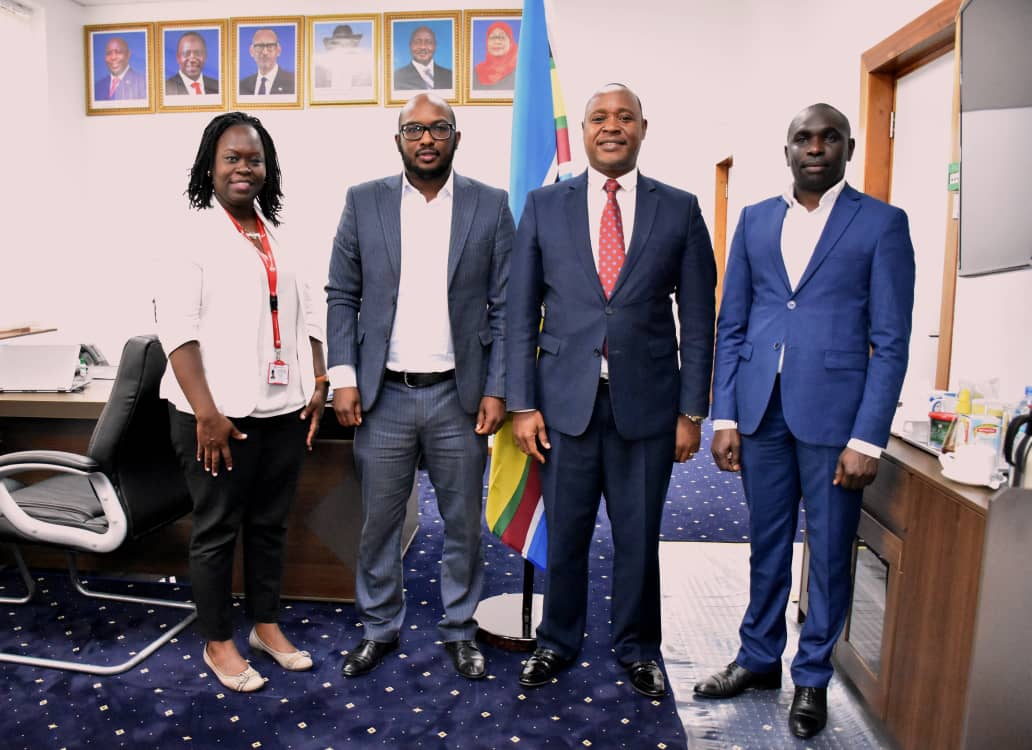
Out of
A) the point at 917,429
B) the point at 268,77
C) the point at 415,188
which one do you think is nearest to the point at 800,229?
the point at 917,429

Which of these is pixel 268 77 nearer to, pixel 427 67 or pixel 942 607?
pixel 427 67

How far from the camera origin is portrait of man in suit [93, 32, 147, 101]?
5.83 m

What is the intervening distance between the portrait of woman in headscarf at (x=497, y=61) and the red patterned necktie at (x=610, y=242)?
12.4 ft

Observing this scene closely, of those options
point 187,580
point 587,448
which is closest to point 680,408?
point 587,448

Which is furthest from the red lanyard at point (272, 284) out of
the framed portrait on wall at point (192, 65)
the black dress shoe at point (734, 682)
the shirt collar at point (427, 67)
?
the framed portrait on wall at point (192, 65)

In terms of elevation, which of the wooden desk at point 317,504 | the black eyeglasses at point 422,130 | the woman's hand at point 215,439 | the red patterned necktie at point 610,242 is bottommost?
the wooden desk at point 317,504

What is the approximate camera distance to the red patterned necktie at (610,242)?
2092 mm

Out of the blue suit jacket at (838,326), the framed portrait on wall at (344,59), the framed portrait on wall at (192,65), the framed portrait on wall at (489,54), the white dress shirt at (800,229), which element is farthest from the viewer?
the framed portrait on wall at (192,65)

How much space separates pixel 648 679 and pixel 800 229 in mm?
1303

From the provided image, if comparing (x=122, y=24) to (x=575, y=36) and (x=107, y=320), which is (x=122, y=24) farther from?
(x=575, y=36)

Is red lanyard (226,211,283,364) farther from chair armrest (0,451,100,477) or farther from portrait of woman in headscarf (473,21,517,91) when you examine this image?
portrait of woman in headscarf (473,21,517,91)

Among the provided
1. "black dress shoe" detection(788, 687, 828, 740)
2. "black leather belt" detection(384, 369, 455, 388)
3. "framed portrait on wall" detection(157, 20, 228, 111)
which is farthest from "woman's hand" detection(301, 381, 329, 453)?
"framed portrait on wall" detection(157, 20, 228, 111)

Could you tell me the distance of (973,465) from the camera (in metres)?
1.69

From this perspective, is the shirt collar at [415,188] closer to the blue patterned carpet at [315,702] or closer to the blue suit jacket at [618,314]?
the blue suit jacket at [618,314]
